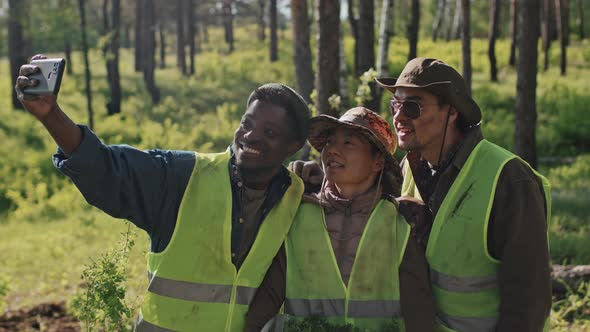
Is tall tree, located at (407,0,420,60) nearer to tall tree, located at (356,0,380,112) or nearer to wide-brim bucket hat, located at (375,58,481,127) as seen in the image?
tall tree, located at (356,0,380,112)

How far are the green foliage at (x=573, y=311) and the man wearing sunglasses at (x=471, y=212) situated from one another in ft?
12.1

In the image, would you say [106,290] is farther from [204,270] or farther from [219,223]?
[219,223]

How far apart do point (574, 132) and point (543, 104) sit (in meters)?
2.96

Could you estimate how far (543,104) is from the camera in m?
23.4

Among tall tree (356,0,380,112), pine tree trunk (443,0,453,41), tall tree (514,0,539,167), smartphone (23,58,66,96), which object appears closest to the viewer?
smartphone (23,58,66,96)

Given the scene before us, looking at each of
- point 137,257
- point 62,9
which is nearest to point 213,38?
point 62,9

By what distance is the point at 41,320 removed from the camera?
805cm

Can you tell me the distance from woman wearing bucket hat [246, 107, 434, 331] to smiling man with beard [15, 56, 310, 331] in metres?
0.14

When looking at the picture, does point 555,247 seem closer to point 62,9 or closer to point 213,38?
point 62,9

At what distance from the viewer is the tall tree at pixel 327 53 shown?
8.99 meters

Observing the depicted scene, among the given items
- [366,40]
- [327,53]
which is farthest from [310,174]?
[366,40]

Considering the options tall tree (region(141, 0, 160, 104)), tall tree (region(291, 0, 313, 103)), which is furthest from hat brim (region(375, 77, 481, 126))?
tall tree (region(141, 0, 160, 104))

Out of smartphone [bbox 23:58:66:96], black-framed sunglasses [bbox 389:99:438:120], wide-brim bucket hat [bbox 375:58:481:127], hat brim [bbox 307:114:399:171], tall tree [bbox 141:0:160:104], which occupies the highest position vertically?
smartphone [bbox 23:58:66:96]

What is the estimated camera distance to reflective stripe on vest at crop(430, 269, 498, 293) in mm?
3574
